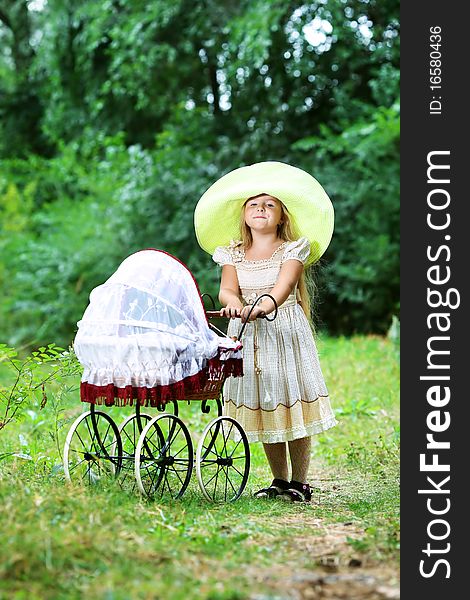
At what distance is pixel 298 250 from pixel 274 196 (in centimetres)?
34

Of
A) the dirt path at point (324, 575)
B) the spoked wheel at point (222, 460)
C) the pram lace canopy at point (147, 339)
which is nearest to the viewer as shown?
the dirt path at point (324, 575)

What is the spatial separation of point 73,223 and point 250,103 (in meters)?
3.30

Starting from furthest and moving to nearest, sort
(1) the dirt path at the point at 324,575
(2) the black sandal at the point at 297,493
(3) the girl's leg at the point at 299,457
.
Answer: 1. (3) the girl's leg at the point at 299,457
2. (2) the black sandal at the point at 297,493
3. (1) the dirt path at the point at 324,575

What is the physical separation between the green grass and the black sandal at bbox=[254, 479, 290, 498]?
86 mm

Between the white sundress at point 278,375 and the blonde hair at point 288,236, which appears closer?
the white sundress at point 278,375

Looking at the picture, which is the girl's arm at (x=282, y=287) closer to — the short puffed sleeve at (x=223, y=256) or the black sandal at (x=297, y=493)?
the short puffed sleeve at (x=223, y=256)

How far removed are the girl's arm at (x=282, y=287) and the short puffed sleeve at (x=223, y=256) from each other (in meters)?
0.35

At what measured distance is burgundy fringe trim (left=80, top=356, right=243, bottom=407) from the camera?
4027 mm

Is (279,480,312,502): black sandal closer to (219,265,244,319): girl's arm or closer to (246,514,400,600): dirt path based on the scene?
(219,265,244,319): girl's arm

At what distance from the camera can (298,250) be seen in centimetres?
479

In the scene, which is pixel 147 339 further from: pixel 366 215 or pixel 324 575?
pixel 366 215

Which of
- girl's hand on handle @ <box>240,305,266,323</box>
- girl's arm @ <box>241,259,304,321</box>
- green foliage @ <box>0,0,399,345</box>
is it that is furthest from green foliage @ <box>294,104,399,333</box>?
girl's hand on handle @ <box>240,305,266,323</box>

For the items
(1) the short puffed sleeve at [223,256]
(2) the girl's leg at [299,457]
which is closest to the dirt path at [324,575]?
(2) the girl's leg at [299,457]

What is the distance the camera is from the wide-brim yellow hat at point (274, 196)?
4887 mm
